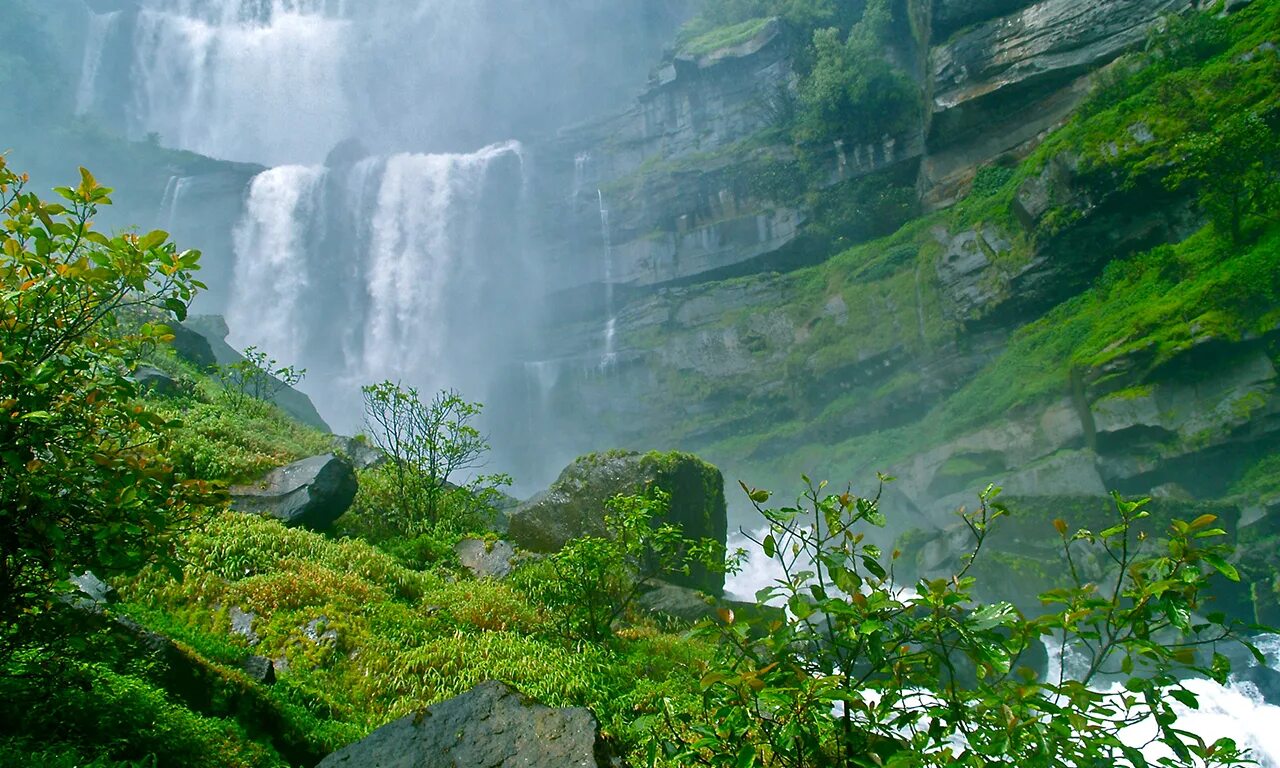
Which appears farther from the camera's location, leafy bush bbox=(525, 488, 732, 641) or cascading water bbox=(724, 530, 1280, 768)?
cascading water bbox=(724, 530, 1280, 768)

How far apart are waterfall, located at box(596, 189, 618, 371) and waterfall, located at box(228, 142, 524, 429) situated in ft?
17.4

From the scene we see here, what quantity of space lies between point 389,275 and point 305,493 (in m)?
33.7

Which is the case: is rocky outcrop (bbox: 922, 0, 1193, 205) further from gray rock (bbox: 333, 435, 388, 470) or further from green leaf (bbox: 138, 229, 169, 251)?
green leaf (bbox: 138, 229, 169, 251)

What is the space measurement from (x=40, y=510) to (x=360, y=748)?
1671 millimetres

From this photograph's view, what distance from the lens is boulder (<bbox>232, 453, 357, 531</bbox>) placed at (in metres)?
8.65

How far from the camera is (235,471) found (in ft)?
29.7

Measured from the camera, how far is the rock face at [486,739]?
295 centimetres

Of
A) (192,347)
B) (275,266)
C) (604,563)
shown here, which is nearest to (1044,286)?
(604,563)

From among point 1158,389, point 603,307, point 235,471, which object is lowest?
point 235,471

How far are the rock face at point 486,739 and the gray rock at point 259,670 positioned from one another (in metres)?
1.66

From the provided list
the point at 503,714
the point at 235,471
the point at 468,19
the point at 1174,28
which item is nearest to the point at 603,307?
the point at 1174,28

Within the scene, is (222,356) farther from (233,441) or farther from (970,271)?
(970,271)

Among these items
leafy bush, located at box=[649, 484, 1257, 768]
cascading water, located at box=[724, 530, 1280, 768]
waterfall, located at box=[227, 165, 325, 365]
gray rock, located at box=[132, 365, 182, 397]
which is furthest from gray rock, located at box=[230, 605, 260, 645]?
waterfall, located at box=[227, 165, 325, 365]

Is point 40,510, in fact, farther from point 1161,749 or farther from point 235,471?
point 1161,749
